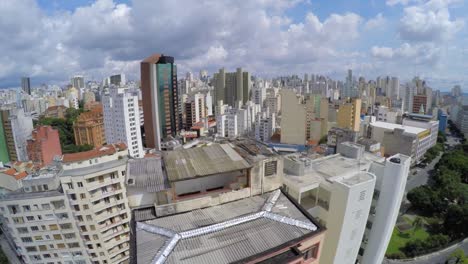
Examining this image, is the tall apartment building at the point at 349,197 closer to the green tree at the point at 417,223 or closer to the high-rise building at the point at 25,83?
the green tree at the point at 417,223

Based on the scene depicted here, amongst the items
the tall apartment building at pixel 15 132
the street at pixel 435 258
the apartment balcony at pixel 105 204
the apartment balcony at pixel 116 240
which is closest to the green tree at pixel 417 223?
the street at pixel 435 258

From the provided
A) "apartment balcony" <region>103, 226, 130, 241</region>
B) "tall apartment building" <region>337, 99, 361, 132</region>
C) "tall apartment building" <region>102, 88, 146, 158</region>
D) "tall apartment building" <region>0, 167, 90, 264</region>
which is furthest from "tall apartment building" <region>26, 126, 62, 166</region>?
"tall apartment building" <region>337, 99, 361, 132</region>

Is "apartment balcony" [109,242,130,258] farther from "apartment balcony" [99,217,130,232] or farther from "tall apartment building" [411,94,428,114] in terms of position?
"tall apartment building" [411,94,428,114]

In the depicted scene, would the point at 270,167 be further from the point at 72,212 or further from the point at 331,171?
the point at 72,212

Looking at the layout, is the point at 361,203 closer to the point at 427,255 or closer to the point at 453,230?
the point at 427,255

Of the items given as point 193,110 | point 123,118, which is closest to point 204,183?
point 123,118

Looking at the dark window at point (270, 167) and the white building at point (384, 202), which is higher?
the dark window at point (270, 167)

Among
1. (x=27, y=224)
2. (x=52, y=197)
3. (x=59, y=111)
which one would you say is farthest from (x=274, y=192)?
(x=59, y=111)
